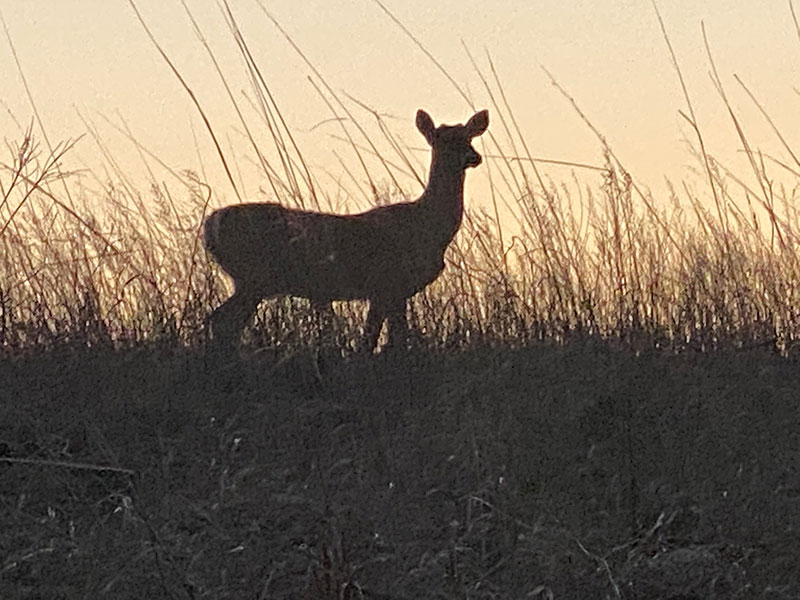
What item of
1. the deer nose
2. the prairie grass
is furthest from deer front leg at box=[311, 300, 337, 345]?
the deer nose

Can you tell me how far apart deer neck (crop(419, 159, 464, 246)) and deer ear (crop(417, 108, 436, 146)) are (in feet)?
0.41

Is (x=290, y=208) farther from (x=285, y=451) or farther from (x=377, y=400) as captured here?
(x=285, y=451)

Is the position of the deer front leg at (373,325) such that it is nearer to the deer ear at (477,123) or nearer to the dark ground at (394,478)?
the dark ground at (394,478)

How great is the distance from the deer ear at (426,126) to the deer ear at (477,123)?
25 cm

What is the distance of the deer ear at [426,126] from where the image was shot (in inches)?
327

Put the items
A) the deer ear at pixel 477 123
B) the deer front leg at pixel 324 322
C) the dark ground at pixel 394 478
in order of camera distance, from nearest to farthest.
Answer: the dark ground at pixel 394 478
the deer front leg at pixel 324 322
the deer ear at pixel 477 123

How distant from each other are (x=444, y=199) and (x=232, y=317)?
213cm

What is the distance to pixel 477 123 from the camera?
318 inches

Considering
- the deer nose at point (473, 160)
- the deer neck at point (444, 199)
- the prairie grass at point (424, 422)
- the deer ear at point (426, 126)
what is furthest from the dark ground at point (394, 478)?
the deer ear at point (426, 126)

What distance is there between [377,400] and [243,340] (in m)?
1.02

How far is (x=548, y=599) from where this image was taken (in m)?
3.57

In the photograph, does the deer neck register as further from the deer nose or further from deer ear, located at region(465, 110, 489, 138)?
deer ear, located at region(465, 110, 489, 138)

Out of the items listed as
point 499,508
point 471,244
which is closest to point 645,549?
point 499,508

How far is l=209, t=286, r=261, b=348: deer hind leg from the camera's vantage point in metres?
5.80
